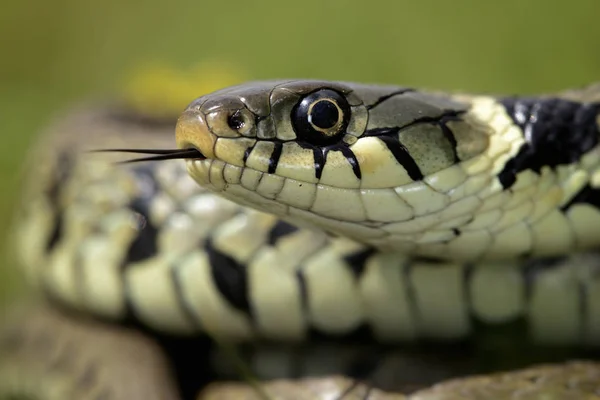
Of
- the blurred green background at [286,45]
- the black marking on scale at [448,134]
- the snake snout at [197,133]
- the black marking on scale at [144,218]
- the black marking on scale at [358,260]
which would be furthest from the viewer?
the blurred green background at [286,45]

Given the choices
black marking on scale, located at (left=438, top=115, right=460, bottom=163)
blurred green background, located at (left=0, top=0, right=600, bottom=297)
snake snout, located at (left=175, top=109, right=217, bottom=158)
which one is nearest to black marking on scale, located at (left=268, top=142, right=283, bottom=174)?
snake snout, located at (left=175, top=109, right=217, bottom=158)

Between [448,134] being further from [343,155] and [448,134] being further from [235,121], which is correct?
[235,121]

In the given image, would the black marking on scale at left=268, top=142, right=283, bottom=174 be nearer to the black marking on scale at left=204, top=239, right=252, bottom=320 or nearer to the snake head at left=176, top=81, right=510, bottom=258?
the snake head at left=176, top=81, right=510, bottom=258

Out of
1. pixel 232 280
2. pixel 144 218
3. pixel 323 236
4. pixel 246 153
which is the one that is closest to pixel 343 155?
pixel 246 153

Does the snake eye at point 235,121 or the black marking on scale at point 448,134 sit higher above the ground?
the snake eye at point 235,121

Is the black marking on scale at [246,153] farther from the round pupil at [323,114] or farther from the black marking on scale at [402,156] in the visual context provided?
the black marking on scale at [402,156]

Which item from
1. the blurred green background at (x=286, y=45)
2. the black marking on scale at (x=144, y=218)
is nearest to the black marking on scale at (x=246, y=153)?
the black marking on scale at (x=144, y=218)

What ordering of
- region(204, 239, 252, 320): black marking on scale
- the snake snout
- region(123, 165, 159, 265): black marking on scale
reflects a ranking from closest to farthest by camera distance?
the snake snout
region(204, 239, 252, 320): black marking on scale
region(123, 165, 159, 265): black marking on scale
